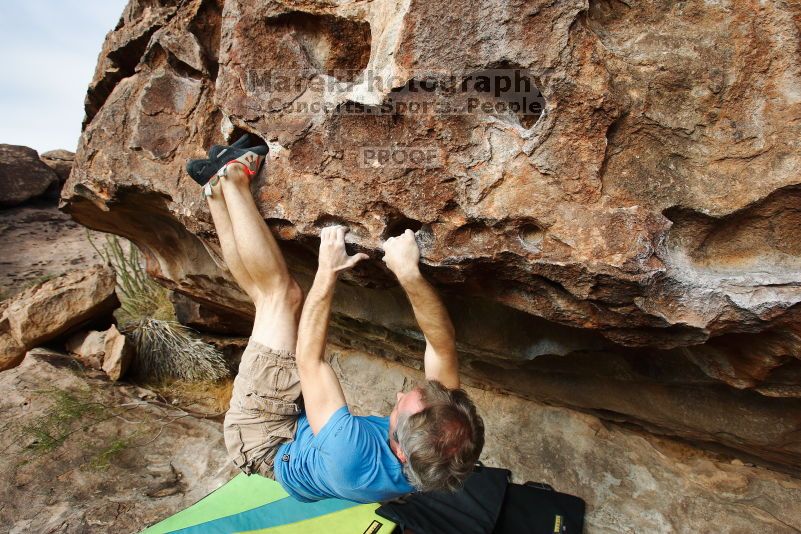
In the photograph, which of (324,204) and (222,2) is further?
(222,2)

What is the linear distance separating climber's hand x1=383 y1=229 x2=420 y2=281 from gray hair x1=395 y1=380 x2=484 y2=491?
462 millimetres

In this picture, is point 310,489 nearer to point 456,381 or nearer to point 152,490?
point 456,381

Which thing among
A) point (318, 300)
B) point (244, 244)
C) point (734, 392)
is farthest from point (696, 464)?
point (244, 244)

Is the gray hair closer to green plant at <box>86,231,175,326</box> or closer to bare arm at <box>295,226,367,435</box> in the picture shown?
bare arm at <box>295,226,367,435</box>

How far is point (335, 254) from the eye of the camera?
2.08 meters

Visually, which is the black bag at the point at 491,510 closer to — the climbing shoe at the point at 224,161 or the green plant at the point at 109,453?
the climbing shoe at the point at 224,161

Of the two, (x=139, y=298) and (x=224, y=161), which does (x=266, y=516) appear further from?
(x=139, y=298)

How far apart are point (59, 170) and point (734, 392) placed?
929 centimetres

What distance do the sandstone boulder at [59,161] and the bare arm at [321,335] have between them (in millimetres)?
7944

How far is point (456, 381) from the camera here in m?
2.29

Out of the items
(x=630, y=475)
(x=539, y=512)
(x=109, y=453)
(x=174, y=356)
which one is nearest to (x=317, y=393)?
(x=539, y=512)

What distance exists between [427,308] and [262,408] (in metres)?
0.90

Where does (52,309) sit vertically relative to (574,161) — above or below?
below

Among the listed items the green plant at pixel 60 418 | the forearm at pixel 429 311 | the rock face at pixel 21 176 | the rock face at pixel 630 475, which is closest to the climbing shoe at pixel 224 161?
the forearm at pixel 429 311
